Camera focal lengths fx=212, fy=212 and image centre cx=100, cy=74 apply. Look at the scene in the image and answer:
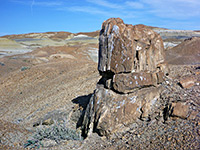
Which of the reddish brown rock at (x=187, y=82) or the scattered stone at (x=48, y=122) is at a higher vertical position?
the reddish brown rock at (x=187, y=82)

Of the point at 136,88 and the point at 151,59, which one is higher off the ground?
the point at 151,59

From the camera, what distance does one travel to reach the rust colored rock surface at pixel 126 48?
508 cm

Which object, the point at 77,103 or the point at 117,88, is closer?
the point at 117,88

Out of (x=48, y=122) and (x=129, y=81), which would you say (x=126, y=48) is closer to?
(x=129, y=81)

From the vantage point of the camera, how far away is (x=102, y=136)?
5.10 m

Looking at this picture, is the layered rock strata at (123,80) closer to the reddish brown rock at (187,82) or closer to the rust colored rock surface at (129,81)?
the rust colored rock surface at (129,81)

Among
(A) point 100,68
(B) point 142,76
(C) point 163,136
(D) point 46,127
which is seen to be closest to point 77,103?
(D) point 46,127

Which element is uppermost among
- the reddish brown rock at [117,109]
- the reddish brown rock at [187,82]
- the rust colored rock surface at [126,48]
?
the rust colored rock surface at [126,48]

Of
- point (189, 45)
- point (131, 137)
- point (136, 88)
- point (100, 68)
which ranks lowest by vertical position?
point (131, 137)

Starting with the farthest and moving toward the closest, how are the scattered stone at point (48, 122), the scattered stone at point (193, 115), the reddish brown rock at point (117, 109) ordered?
the scattered stone at point (48, 122)
the reddish brown rock at point (117, 109)
the scattered stone at point (193, 115)

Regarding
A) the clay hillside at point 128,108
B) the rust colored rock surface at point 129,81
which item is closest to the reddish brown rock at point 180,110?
the clay hillside at point 128,108

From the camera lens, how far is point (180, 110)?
15.3 ft

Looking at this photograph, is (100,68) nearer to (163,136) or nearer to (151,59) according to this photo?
(151,59)

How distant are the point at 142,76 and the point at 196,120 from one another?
5.09 feet
